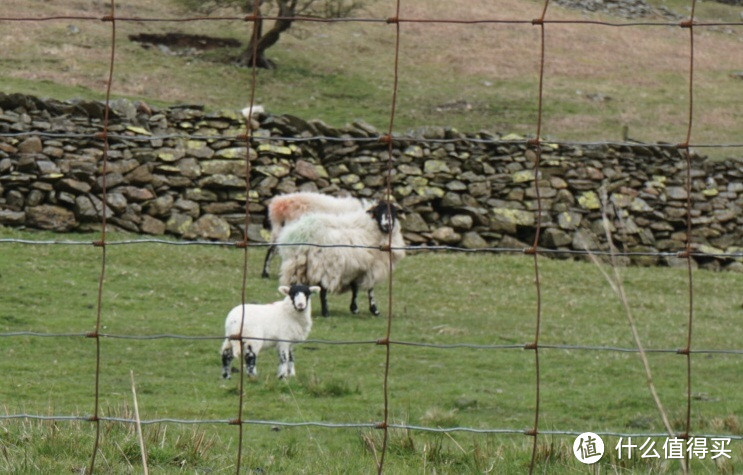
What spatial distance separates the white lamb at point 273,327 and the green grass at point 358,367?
0.23 meters

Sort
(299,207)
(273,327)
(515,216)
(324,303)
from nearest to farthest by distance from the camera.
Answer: (273,327), (324,303), (299,207), (515,216)

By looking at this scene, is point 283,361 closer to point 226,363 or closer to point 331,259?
point 226,363

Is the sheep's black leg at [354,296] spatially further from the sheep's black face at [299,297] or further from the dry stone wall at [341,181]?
the dry stone wall at [341,181]

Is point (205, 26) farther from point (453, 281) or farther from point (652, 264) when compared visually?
point (453, 281)

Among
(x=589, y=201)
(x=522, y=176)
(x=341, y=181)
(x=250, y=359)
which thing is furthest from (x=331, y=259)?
(x=589, y=201)

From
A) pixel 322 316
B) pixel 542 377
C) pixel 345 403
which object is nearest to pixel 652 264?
pixel 322 316

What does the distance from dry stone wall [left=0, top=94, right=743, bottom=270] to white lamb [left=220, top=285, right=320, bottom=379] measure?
10059 mm

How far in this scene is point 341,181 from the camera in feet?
75.0

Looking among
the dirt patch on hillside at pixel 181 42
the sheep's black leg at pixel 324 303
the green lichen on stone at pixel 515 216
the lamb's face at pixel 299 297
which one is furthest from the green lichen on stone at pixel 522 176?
the dirt patch on hillside at pixel 181 42

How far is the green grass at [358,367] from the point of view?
527 centimetres

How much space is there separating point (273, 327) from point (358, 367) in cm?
113

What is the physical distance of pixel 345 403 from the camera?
8.95 m

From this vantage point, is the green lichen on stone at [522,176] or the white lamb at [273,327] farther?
the green lichen on stone at [522,176]

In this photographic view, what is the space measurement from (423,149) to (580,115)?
1132 centimetres
